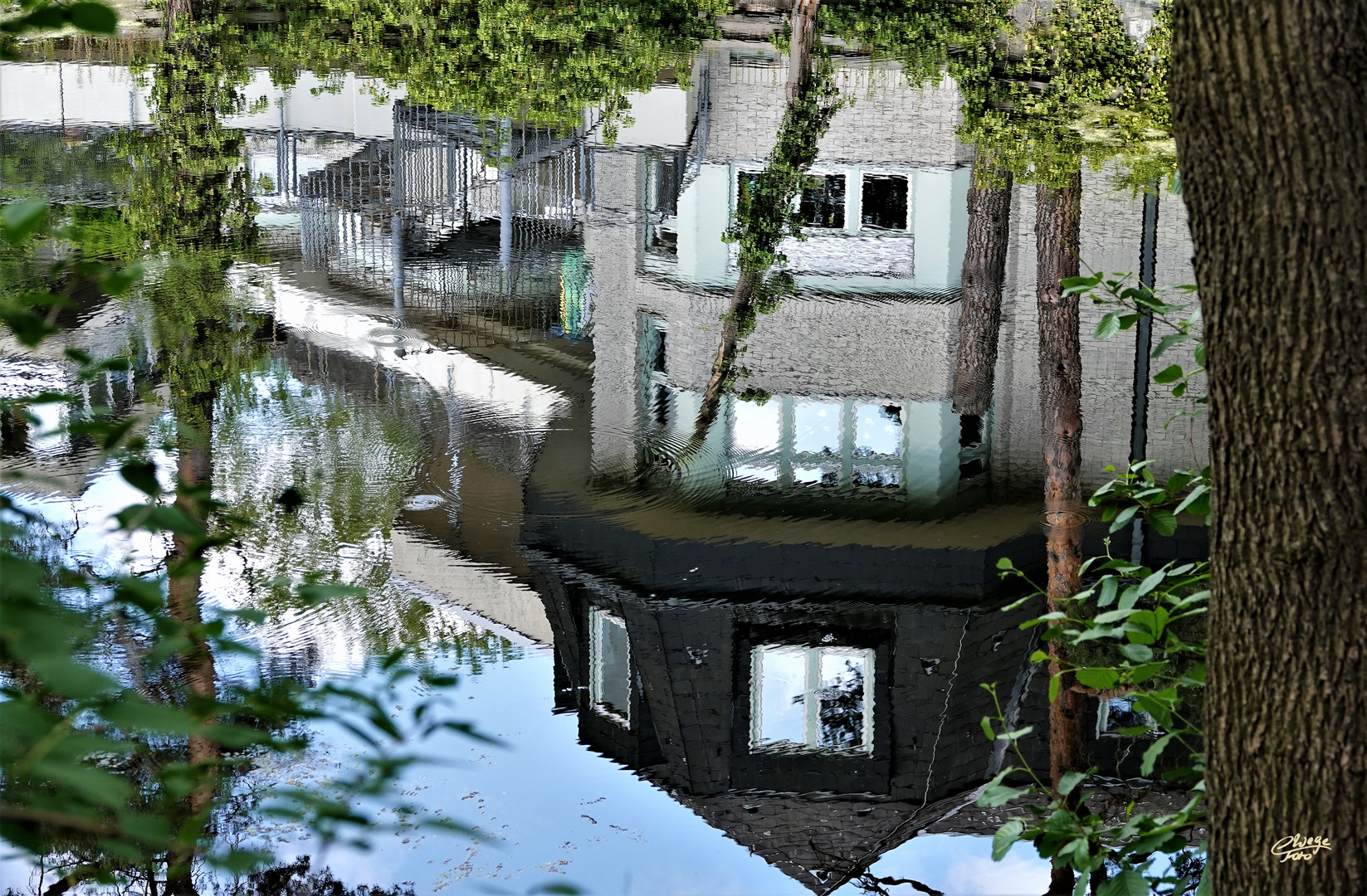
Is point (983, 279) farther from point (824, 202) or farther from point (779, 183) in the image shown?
point (779, 183)

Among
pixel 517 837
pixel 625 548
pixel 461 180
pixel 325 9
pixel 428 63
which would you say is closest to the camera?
pixel 517 837

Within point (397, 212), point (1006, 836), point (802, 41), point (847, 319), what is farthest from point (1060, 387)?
point (802, 41)

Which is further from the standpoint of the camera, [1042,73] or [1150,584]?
[1042,73]

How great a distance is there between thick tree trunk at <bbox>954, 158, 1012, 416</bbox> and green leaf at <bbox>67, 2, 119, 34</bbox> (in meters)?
8.54

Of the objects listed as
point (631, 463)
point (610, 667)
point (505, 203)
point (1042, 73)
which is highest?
point (1042, 73)

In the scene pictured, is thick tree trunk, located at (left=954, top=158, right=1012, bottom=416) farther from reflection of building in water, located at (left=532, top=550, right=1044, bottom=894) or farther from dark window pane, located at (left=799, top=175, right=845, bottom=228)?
reflection of building in water, located at (left=532, top=550, right=1044, bottom=894)

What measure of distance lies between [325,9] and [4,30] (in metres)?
21.9

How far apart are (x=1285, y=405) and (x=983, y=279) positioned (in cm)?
1030

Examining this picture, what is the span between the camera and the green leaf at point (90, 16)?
1.50 m

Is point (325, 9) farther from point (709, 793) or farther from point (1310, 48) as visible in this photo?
point (1310, 48)

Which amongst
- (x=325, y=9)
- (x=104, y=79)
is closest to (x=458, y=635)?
(x=104, y=79)

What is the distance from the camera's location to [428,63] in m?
18.4

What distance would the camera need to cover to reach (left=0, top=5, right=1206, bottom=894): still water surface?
5.52 meters

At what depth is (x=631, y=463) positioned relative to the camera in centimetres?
876
